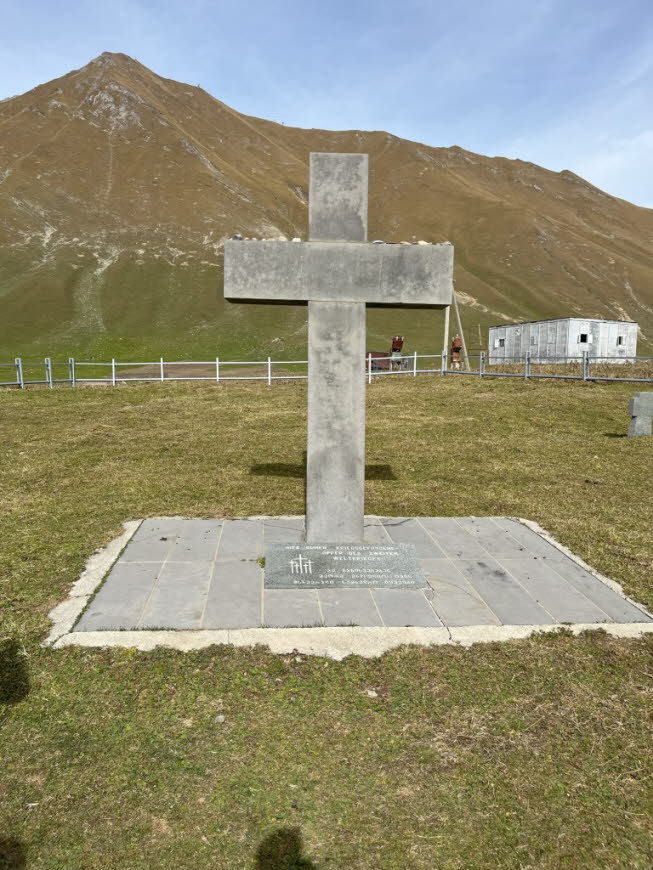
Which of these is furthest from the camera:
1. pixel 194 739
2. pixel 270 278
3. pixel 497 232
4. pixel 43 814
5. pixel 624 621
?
pixel 497 232

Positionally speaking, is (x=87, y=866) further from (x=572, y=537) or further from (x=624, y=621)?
(x=572, y=537)

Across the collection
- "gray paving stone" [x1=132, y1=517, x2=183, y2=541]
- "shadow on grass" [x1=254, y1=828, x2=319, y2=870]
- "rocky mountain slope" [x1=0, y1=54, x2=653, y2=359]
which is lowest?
"shadow on grass" [x1=254, y1=828, x2=319, y2=870]

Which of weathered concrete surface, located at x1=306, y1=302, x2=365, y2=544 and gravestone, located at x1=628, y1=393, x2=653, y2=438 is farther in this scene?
gravestone, located at x1=628, y1=393, x2=653, y2=438

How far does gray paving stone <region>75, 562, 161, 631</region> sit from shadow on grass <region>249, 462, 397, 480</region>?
3475mm

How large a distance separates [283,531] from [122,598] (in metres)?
1.83

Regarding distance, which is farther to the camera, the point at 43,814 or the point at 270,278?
the point at 270,278

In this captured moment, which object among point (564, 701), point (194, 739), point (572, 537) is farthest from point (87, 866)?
point (572, 537)

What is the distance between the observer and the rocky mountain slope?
190ft

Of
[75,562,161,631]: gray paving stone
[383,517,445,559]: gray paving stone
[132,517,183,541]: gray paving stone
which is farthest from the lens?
[132,517,183,541]: gray paving stone

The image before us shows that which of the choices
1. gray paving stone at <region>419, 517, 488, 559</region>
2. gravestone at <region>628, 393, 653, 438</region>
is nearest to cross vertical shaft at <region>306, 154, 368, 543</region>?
gray paving stone at <region>419, 517, 488, 559</region>

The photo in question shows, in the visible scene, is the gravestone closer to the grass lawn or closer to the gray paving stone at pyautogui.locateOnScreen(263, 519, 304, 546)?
the grass lawn

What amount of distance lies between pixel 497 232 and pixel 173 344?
285 feet

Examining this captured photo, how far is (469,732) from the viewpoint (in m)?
3.04

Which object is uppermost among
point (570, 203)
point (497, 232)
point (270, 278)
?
point (570, 203)
